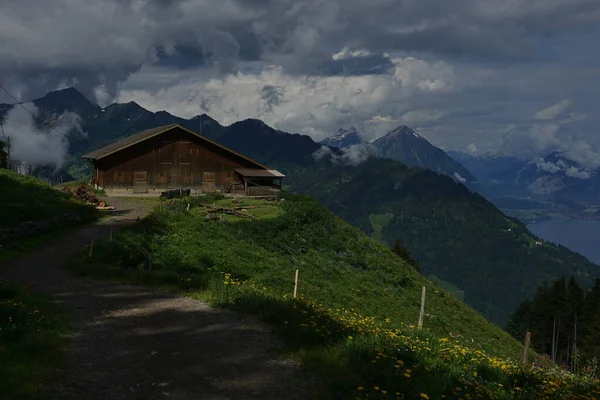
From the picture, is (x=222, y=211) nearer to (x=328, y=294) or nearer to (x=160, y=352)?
(x=328, y=294)

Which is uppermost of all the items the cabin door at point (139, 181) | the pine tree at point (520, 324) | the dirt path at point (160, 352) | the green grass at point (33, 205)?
the cabin door at point (139, 181)

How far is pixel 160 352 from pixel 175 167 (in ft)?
166

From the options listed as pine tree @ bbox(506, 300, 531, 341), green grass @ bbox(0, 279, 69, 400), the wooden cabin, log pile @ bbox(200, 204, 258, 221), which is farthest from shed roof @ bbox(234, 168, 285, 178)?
pine tree @ bbox(506, 300, 531, 341)

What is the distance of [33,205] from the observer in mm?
31562

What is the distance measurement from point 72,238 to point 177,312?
1659 centimetres

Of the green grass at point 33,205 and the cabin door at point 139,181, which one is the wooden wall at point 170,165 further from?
the green grass at point 33,205

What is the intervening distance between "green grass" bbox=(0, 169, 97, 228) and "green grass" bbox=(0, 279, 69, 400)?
14928 millimetres

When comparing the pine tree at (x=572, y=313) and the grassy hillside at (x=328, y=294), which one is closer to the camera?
the grassy hillside at (x=328, y=294)

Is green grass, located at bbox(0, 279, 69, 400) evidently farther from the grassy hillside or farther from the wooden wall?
the wooden wall

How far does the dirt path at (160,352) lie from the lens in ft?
29.5

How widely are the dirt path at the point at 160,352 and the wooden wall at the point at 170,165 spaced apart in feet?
134

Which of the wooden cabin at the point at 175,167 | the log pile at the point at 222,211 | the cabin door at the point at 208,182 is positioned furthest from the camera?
the cabin door at the point at 208,182

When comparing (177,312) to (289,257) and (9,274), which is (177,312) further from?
(289,257)

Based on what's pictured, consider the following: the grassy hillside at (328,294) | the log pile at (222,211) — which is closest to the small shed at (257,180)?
the grassy hillside at (328,294)
